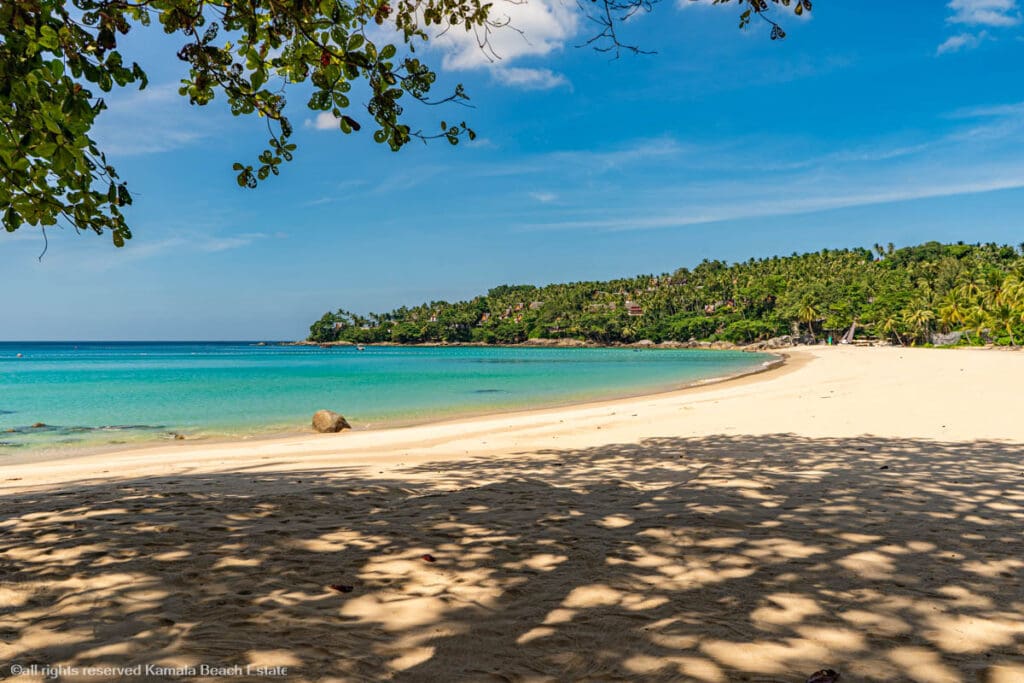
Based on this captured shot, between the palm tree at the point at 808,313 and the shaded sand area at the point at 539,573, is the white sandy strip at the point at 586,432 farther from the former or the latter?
the palm tree at the point at 808,313

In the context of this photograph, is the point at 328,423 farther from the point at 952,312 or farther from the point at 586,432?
the point at 952,312

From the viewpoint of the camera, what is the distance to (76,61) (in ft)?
13.5

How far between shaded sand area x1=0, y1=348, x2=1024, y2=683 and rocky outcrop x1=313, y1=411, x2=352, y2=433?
10.6 m

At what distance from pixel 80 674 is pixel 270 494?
4367 mm

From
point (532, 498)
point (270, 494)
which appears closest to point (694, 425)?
point (532, 498)

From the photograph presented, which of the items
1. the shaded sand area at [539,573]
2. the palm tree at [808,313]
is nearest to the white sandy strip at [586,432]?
the shaded sand area at [539,573]

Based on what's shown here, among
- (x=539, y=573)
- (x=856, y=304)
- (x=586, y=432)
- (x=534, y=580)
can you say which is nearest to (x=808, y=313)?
(x=856, y=304)

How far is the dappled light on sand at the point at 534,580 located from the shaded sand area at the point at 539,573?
20mm

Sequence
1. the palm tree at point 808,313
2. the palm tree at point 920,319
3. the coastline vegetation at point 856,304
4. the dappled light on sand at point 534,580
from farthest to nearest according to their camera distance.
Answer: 1. the palm tree at point 808,313
2. the palm tree at point 920,319
3. the coastline vegetation at point 856,304
4. the dappled light on sand at point 534,580

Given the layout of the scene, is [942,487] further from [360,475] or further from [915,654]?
[360,475]

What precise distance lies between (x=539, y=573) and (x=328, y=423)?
16.6 m

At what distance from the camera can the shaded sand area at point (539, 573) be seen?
3268 millimetres

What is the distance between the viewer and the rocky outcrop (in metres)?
19.7

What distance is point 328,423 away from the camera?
1978 cm
